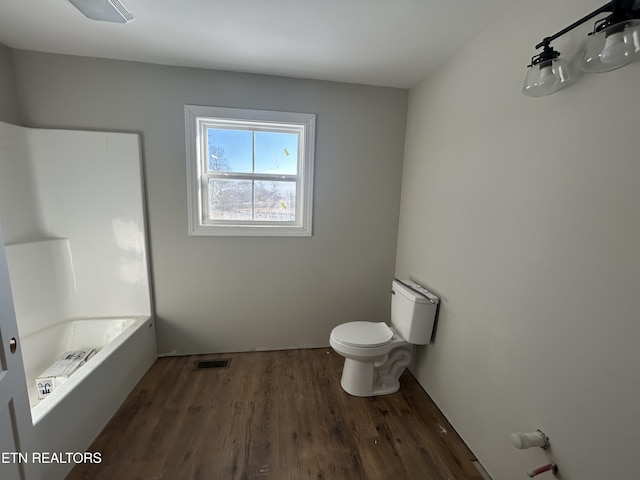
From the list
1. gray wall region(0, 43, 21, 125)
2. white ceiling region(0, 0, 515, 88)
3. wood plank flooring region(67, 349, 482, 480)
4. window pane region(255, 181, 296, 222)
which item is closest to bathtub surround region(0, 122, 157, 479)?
gray wall region(0, 43, 21, 125)

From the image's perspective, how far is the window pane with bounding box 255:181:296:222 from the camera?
2.24m

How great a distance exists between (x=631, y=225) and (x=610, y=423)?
65cm

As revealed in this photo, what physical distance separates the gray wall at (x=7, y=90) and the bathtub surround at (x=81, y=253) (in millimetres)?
125

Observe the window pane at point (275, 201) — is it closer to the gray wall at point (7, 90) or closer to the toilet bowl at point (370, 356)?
the toilet bowl at point (370, 356)

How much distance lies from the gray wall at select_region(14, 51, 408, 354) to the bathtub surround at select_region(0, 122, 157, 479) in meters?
0.13

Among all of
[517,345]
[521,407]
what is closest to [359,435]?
[521,407]

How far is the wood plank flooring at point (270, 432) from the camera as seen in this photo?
1.34m

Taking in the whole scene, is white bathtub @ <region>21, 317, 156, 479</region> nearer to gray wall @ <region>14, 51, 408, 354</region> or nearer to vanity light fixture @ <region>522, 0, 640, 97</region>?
gray wall @ <region>14, 51, 408, 354</region>

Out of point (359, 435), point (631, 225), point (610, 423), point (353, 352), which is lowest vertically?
point (359, 435)

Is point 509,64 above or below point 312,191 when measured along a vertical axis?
above

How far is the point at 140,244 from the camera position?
202cm

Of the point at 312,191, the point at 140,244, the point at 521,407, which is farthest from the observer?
the point at 312,191

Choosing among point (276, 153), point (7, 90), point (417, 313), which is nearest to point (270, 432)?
point (417, 313)

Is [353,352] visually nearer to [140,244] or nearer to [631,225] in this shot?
[631,225]
